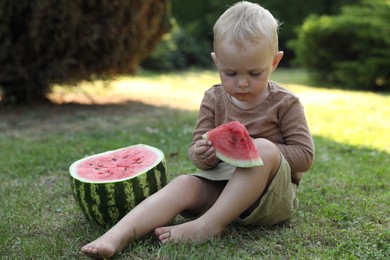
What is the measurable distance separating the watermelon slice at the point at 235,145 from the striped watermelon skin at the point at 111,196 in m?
0.49

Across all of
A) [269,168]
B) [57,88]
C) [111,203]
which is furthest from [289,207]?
[57,88]

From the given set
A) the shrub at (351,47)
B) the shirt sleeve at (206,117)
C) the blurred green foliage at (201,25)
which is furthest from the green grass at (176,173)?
the blurred green foliage at (201,25)

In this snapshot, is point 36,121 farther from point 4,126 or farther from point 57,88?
point 57,88

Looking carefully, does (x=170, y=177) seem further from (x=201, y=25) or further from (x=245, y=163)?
(x=201, y=25)

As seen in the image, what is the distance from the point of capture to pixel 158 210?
9.73 feet

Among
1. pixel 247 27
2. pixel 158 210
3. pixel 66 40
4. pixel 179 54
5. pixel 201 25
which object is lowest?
pixel 179 54

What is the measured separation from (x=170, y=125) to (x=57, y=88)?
4.18 metres

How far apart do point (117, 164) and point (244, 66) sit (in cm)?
111

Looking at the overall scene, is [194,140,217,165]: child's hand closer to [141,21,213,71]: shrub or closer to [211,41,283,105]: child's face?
[211,41,283,105]: child's face

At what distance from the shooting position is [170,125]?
22.5ft

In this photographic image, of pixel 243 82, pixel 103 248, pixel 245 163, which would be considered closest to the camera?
pixel 103 248

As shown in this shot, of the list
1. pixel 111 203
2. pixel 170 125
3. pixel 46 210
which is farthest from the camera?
pixel 170 125

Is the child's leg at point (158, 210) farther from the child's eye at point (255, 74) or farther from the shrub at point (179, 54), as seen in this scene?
the shrub at point (179, 54)

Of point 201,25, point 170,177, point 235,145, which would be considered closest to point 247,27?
point 235,145
